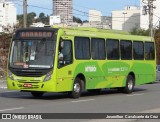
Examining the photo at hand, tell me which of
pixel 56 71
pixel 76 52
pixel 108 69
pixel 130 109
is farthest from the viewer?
pixel 108 69

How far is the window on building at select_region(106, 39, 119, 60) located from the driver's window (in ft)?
11.4

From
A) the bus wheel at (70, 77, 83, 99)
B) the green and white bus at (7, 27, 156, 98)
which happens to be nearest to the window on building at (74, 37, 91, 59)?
the green and white bus at (7, 27, 156, 98)

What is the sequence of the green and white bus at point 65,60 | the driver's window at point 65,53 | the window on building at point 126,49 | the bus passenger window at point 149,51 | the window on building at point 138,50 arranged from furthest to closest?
the bus passenger window at point 149,51 → the window on building at point 138,50 → the window on building at point 126,49 → the driver's window at point 65,53 → the green and white bus at point 65,60

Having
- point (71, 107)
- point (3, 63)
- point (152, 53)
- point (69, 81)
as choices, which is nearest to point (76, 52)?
point (69, 81)

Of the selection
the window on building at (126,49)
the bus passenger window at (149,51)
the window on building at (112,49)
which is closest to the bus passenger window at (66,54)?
the window on building at (112,49)

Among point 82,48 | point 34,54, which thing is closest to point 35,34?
point 34,54

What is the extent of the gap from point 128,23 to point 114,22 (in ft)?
16.5

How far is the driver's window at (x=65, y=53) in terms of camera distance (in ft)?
66.7

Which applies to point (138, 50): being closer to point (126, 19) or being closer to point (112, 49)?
point (112, 49)

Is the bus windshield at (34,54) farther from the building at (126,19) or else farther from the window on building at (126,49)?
the building at (126,19)

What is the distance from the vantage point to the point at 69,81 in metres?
20.9

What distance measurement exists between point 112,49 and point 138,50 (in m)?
3.07

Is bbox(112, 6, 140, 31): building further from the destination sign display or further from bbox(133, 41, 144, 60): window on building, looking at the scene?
the destination sign display

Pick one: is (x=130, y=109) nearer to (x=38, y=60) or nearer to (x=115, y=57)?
(x=38, y=60)
